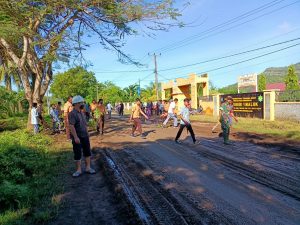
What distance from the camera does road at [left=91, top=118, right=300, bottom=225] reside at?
15.5 feet

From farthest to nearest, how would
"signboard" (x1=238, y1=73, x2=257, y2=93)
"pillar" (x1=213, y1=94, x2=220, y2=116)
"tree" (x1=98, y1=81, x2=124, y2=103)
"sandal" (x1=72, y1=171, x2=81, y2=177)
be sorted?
"tree" (x1=98, y1=81, x2=124, y2=103)
"signboard" (x1=238, y1=73, x2=257, y2=93)
"pillar" (x1=213, y1=94, x2=220, y2=116)
"sandal" (x1=72, y1=171, x2=81, y2=177)

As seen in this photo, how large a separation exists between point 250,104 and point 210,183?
64.3 feet

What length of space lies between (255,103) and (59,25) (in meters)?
15.8

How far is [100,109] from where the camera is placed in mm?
15977

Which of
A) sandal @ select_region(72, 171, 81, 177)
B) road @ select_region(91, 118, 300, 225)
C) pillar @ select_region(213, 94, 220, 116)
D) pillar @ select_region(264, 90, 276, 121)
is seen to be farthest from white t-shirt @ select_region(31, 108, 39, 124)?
pillar @ select_region(213, 94, 220, 116)

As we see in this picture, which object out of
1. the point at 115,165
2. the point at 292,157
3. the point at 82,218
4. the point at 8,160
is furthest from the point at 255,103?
the point at 82,218

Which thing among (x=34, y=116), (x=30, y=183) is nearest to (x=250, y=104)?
(x=34, y=116)

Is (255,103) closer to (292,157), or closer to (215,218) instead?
(292,157)

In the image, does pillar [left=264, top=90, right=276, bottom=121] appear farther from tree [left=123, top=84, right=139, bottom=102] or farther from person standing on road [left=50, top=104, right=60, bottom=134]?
tree [left=123, top=84, right=139, bottom=102]

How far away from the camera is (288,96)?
20922 millimetres

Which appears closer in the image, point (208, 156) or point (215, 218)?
point (215, 218)

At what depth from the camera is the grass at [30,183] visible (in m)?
5.00

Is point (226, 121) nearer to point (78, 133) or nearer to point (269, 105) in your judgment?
point (78, 133)

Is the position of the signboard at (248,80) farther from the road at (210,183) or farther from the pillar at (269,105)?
the road at (210,183)
